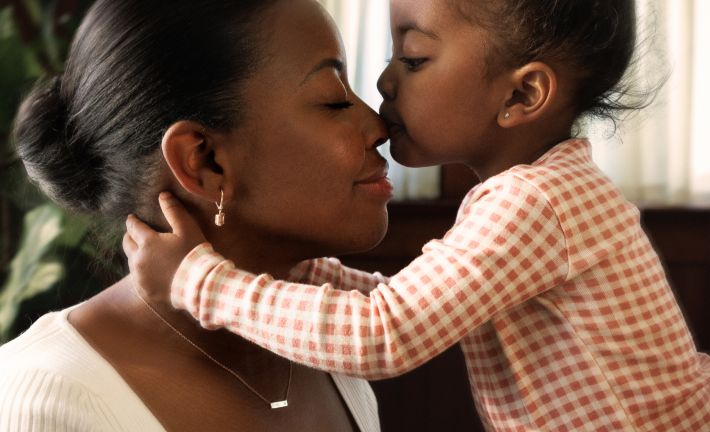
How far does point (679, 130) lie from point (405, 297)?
183 cm

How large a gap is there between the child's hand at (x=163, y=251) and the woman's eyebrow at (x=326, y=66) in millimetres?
258

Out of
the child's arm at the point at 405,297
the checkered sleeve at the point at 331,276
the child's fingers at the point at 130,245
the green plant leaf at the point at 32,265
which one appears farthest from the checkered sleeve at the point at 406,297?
the green plant leaf at the point at 32,265

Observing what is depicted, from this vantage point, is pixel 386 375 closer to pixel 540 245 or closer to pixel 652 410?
pixel 540 245

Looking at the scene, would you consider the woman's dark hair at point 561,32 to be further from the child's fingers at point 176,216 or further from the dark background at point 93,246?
the dark background at point 93,246

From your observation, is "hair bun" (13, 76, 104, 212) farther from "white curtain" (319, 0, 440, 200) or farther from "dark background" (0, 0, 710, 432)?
"white curtain" (319, 0, 440, 200)

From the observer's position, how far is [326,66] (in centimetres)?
136

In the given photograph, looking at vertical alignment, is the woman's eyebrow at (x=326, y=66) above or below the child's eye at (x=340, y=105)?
above

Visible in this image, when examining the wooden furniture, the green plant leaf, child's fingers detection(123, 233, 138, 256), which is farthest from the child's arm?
the wooden furniture

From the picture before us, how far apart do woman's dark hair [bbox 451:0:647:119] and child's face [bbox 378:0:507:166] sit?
28 mm

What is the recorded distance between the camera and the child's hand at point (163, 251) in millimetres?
1309

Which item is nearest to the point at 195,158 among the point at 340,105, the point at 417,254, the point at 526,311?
the point at 340,105

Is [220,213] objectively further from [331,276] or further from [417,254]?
[417,254]

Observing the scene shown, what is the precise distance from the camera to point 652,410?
136cm

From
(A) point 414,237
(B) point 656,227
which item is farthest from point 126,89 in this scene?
(B) point 656,227
